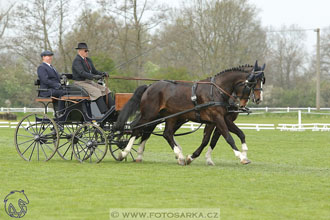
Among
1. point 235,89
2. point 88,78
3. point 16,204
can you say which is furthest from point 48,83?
point 16,204

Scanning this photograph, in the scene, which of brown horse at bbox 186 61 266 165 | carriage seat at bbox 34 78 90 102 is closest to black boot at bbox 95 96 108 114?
carriage seat at bbox 34 78 90 102

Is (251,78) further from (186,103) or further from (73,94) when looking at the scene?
(73,94)

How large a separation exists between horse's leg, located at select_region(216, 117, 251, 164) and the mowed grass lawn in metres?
0.27

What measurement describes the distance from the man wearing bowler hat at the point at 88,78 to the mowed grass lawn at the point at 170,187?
1.24 m

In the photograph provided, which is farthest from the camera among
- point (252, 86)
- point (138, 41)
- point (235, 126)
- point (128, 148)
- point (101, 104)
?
point (138, 41)

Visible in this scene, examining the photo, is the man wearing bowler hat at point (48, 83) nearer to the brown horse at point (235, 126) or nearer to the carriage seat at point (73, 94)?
the carriage seat at point (73, 94)

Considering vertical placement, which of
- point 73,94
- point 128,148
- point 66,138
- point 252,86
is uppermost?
point 252,86

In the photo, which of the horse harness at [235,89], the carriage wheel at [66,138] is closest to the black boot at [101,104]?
the carriage wheel at [66,138]

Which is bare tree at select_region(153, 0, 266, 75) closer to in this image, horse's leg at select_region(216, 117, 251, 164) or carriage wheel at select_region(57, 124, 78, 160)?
carriage wheel at select_region(57, 124, 78, 160)

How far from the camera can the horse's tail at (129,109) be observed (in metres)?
12.3

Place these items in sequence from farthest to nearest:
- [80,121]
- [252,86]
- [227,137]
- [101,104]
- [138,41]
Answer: [138,41] < [80,121] < [101,104] < [252,86] < [227,137]

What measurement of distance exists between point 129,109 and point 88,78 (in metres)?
0.99

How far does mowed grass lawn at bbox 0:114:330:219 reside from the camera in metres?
7.08

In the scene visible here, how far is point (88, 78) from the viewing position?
1243 cm
